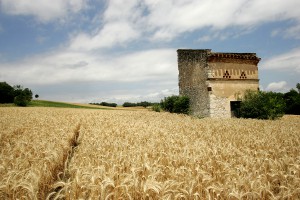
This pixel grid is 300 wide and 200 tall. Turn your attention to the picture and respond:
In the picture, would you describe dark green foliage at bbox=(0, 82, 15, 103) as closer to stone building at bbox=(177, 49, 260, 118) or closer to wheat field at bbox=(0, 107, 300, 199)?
stone building at bbox=(177, 49, 260, 118)

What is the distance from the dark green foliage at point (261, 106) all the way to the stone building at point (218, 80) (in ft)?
3.71

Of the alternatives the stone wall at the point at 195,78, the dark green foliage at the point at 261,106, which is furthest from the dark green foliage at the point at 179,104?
the dark green foliage at the point at 261,106

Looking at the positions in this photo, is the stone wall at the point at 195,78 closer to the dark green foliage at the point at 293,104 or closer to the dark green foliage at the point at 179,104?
the dark green foliage at the point at 179,104

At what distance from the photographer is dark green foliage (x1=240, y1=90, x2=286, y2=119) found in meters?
26.1

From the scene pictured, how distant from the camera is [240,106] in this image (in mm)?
27578

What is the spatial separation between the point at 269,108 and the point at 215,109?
5405 millimetres

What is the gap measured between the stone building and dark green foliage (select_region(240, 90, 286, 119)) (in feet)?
3.71

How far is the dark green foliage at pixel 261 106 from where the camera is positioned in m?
26.1

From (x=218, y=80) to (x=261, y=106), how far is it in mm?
4956

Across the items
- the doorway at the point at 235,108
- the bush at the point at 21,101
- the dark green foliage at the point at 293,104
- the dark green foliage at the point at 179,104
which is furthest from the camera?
the bush at the point at 21,101

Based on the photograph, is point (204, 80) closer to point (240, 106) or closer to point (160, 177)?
point (240, 106)

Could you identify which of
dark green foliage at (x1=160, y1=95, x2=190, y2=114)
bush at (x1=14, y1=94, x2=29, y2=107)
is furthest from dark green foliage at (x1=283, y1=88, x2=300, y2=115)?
bush at (x1=14, y1=94, x2=29, y2=107)

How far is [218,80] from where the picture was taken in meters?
27.2

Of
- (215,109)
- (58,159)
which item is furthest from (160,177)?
(215,109)
